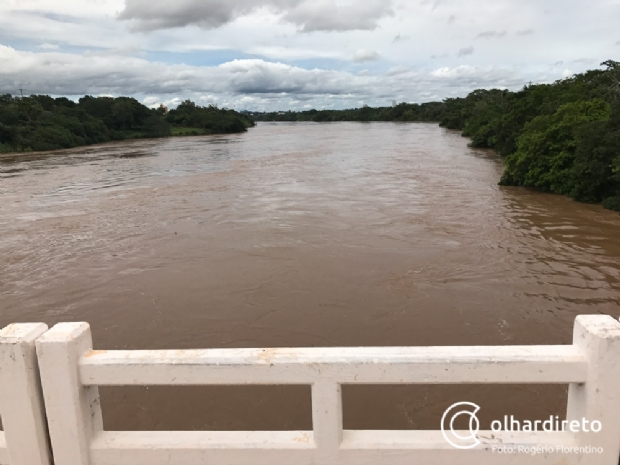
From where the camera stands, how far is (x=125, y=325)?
7.34 m

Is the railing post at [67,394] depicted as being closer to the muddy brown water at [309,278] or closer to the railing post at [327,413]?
the railing post at [327,413]

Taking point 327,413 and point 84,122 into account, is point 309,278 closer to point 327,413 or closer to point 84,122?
point 327,413

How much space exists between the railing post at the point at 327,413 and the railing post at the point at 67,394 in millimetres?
1135

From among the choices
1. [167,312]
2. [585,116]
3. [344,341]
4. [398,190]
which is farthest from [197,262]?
[585,116]

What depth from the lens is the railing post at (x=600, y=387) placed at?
228 cm

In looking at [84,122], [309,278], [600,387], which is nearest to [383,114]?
[84,122]

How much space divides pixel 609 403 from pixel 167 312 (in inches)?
251


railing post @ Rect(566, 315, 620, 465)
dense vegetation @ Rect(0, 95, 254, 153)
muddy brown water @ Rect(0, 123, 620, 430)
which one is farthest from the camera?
dense vegetation @ Rect(0, 95, 254, 153)

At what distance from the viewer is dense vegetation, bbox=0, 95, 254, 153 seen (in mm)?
45531

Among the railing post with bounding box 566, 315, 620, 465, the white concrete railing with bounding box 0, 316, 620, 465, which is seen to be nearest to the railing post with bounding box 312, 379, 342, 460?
the white concrete railing with bounding box 0, 316, 620, 465

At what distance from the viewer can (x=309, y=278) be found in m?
8.95

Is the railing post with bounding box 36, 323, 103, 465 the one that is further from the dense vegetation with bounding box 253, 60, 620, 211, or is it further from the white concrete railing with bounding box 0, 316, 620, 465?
the dense vegetation with bounding box 253, 60, 620, 211

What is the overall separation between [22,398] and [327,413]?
148cm

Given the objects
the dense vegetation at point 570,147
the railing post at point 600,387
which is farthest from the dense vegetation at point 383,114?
the railing post at point 600,387
